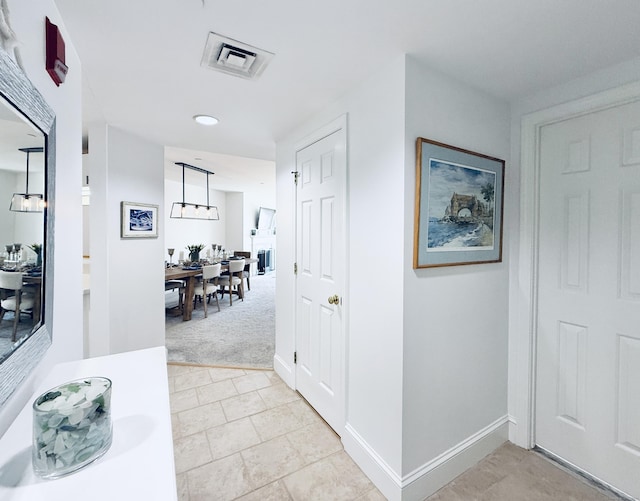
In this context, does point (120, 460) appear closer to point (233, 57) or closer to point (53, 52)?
point (53, 52)

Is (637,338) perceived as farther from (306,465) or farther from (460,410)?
(306,465)

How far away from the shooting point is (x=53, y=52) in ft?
3.46

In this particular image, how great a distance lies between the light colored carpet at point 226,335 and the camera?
3.30 m

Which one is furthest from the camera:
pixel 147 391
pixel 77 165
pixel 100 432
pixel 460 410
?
pixel 460 410

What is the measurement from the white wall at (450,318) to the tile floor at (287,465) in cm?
23

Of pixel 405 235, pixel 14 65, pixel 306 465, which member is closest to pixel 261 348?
pixel 306 465

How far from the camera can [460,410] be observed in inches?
70.6


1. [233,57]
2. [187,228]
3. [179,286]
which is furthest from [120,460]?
[187,228]

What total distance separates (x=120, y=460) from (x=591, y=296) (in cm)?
225

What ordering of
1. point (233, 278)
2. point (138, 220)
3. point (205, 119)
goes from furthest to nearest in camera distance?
point (233, 278) → point (138, 220) → point (205, 119)

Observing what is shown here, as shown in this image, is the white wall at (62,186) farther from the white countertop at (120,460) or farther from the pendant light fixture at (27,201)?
the pendant light fixture at (27,201)

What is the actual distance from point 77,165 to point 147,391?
1.19m

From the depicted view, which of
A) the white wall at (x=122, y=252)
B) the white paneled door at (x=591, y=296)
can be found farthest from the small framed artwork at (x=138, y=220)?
the white paneled door at (x=591, y=296)

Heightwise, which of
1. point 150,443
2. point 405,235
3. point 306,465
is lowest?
point 306,465
